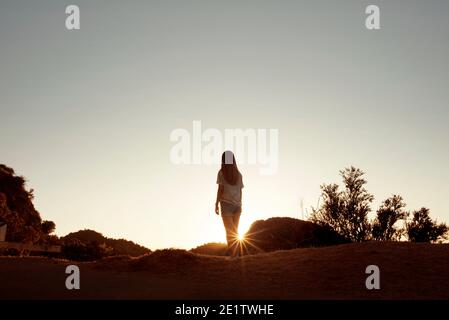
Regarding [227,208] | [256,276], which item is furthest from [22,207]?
[256,276]

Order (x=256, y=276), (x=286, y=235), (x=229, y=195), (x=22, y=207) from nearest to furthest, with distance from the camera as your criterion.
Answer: (x=256, y=276)
(x=229, y=195)
(x=286, y=235)
(x=22, y=207)

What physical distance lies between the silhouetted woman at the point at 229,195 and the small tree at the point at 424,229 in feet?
43.4

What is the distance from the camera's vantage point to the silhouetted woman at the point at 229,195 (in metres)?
11.0

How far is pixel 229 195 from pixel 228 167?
0.69 m

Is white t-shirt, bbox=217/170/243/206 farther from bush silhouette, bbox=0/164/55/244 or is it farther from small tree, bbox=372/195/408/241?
bush silhouette, bbox=0/164/55/244

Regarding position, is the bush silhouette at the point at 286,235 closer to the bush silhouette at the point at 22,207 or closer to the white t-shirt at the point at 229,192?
the white t-shirt at the point at 229,192

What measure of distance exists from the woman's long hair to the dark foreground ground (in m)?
1.99

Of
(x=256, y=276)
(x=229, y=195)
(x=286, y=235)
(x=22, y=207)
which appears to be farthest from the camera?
(x=22, y=207)

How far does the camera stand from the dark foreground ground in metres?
6.13

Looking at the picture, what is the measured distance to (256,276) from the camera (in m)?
8.38

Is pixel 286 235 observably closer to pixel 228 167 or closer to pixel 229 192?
pixel 229 192
